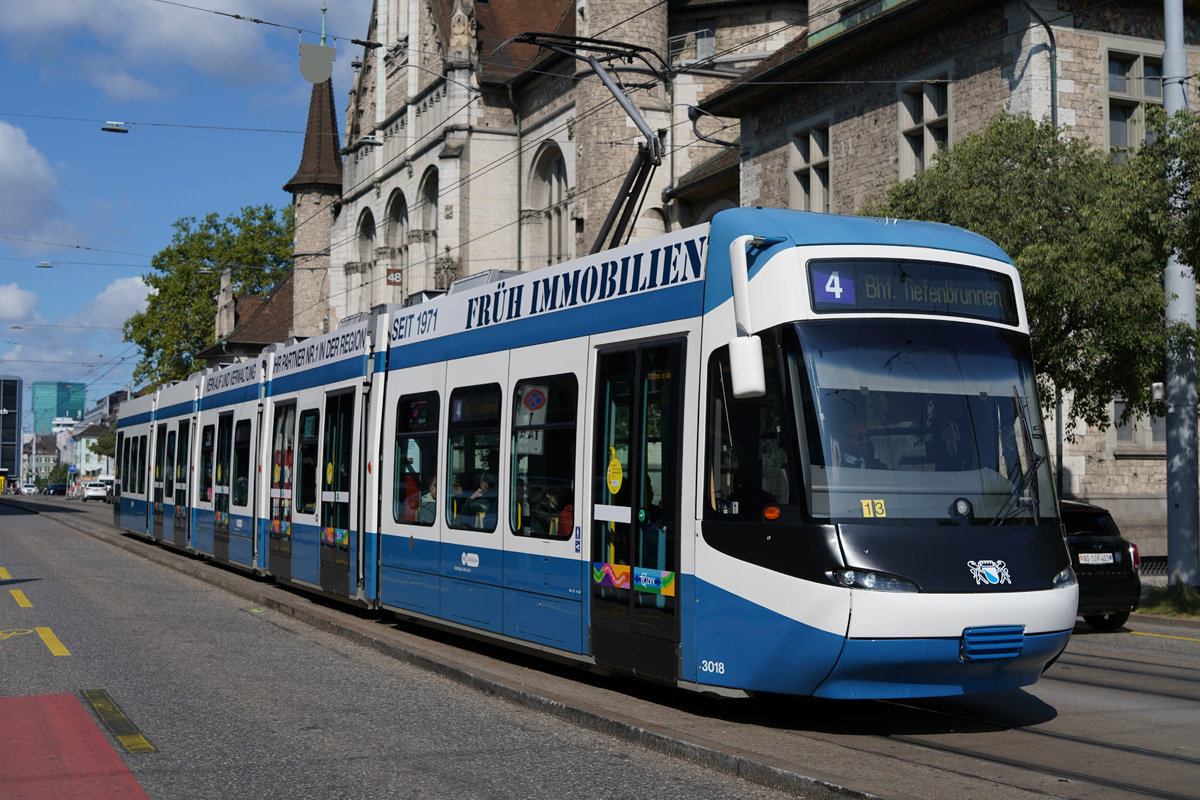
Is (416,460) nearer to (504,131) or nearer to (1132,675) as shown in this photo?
(1132,675)

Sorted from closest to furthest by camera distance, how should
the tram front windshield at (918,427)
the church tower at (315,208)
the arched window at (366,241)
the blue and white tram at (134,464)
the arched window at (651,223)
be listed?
the tram front windshield at (918,427), the blue and white tram at (134,464), the arched window at (651,223), the arched window at (366,241), the church tower at (315,208)

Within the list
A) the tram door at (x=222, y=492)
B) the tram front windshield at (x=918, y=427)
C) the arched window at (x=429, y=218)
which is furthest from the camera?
the arched window at (x=429, y=218)

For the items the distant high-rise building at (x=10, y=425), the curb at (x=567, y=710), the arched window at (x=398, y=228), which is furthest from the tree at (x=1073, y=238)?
the distant high-rise building at (x=10, y=425)

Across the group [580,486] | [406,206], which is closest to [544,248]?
[406,206]

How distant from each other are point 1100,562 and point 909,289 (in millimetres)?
7424

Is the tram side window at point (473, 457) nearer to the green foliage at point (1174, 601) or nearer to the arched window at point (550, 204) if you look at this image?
the green foliage at point (1174, 601)

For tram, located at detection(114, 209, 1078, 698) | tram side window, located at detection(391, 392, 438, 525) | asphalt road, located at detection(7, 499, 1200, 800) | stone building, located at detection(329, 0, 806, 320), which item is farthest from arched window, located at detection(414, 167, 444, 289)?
tram, located at detection(114, 209, 1078, 698)

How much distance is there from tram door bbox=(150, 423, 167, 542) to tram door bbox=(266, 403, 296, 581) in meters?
9.29

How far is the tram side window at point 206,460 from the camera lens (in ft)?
71.2

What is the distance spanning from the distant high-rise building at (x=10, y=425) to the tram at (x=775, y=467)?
154 m

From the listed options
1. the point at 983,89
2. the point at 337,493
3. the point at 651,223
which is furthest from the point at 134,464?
the point at 983,89

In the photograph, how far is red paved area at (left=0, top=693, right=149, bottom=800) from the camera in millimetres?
6508

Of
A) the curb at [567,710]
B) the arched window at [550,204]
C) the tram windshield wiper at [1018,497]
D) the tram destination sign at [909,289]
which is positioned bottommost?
the curb at [567,710]

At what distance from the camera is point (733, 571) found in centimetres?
775
